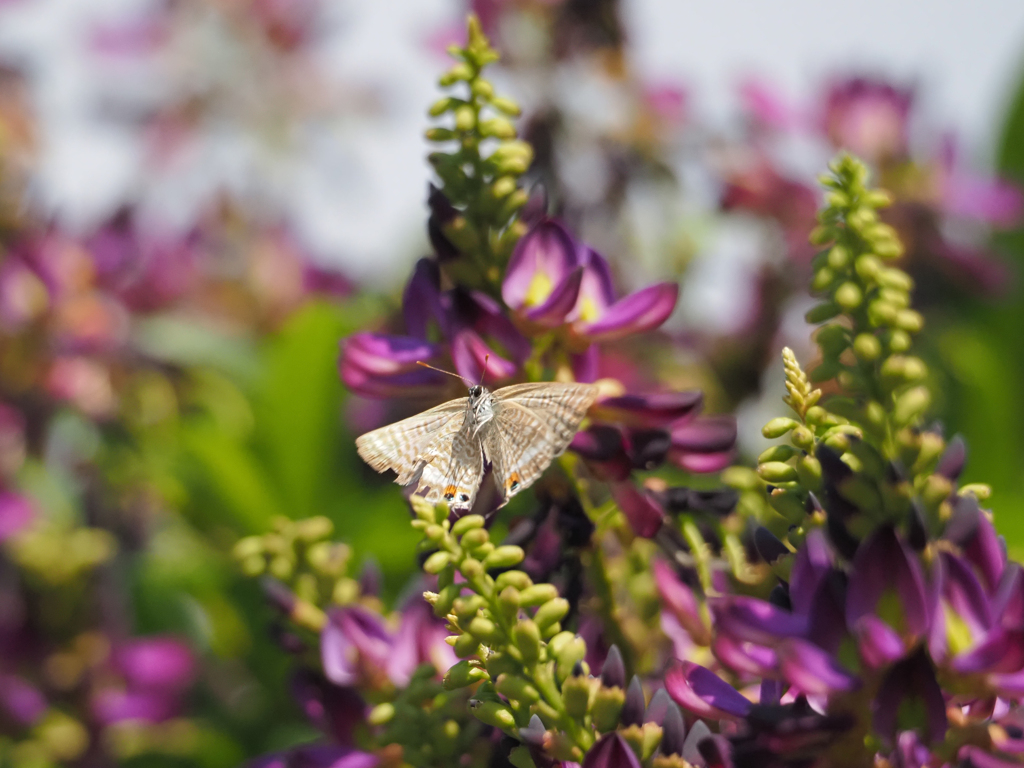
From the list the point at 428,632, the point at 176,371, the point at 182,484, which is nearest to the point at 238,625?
the point at 182,484

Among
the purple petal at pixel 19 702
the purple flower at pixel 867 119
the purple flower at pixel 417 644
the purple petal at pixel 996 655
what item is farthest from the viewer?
the purple flower at pixel 867 119

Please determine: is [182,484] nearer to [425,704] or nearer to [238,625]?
[238,625]

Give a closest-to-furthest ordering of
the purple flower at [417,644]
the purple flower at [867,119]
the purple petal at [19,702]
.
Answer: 1. the purple flower at [417,644]
2. the purple petal at [19,702]
3. the purple flower at [867,119]

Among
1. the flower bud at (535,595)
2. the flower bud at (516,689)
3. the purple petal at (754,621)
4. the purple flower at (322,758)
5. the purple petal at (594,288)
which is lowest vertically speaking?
the purple flower at (322,758)

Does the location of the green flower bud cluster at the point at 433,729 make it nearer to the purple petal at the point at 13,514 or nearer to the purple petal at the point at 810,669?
the purple petal at the point at 810,669

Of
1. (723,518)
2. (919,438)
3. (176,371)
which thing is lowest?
(176,371)

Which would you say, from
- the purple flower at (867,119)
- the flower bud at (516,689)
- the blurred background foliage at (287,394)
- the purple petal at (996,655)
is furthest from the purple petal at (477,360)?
→ the purple flower at (867,119)

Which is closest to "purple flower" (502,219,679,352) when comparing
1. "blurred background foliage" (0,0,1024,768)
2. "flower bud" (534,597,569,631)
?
"flower bud" (534,597,569,631)

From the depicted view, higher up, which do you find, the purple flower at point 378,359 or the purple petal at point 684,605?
the purple flower at point 378,359
